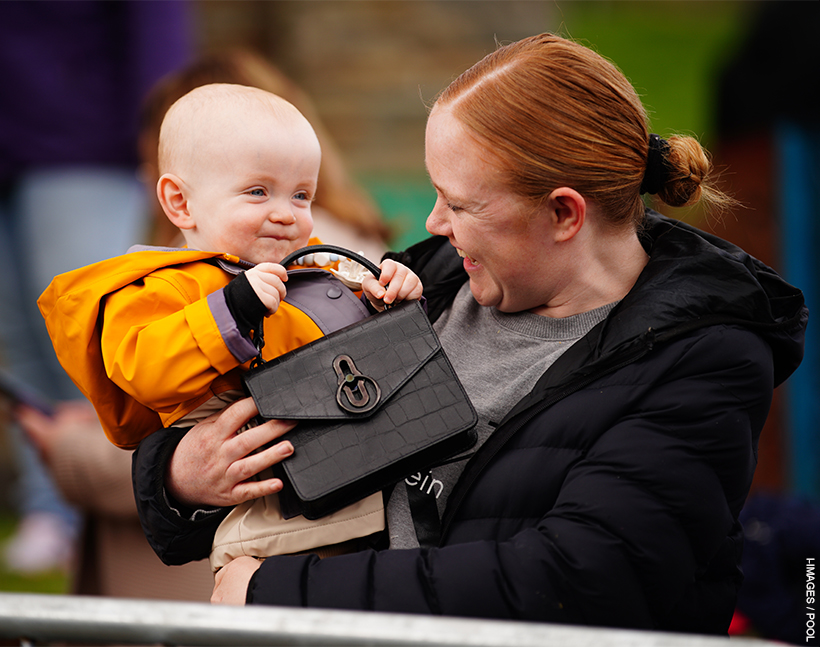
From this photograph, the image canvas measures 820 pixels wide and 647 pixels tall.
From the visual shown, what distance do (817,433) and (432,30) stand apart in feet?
11.4

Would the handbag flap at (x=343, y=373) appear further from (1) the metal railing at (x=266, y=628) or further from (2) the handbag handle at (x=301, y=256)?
(1) the metal railing at (x=266, y=628)

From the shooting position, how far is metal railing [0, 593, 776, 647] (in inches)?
41.0

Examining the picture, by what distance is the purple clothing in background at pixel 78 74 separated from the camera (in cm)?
349

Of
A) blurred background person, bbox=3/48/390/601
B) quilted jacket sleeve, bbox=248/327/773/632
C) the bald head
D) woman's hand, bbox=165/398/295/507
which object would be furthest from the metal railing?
blurred background person, bbox=3/48/390/601

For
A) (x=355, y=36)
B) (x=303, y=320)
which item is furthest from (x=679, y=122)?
(x=303, y=320)

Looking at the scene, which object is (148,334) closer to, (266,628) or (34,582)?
(266,628)

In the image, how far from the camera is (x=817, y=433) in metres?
4.54

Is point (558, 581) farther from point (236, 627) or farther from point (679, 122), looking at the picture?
point (679, 122)

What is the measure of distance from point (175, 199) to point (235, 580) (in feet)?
2.74

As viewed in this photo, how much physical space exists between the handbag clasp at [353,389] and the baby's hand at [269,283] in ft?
0.53

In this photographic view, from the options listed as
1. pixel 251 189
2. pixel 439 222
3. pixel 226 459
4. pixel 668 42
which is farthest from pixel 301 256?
pixel 668 42

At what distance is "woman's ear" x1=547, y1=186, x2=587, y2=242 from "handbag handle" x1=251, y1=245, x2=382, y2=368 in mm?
387

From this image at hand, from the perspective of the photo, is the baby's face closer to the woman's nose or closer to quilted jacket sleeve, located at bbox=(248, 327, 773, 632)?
the woman's nose

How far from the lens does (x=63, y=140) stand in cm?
355
